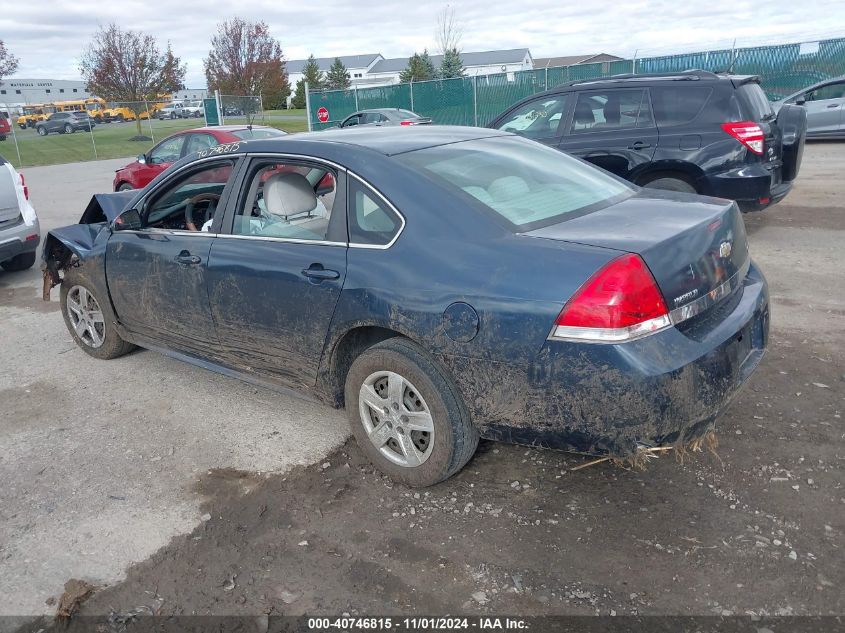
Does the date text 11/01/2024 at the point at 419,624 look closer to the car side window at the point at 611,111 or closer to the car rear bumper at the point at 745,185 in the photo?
the car rear bumper at the point at 745,185

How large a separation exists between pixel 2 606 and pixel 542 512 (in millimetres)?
2260

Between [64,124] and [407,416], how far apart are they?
148 ft

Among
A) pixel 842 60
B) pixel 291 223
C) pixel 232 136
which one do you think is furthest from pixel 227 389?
pixel 842 60

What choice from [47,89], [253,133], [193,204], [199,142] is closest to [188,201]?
[193,204]

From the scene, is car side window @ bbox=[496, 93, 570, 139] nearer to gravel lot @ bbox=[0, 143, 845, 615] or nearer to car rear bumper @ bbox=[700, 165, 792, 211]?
car rear bumper @ bbox=[700, 165, 792, 211]

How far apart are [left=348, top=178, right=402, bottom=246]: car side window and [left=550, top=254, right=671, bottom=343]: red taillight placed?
97cm

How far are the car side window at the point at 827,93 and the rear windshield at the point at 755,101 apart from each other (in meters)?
10.8

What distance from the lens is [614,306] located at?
2.75 metres

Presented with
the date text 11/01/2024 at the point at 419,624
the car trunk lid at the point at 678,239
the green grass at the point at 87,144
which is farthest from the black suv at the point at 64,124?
the date text 11/01/2024 at the point at 419,624

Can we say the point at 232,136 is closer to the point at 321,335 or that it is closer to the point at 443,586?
the point at 321,335

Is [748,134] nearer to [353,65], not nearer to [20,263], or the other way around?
[20,263]

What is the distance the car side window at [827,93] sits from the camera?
16.7 meters

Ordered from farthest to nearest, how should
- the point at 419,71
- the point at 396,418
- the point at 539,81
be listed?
the point at 419,71
the point at 539,81
the point at 396,418

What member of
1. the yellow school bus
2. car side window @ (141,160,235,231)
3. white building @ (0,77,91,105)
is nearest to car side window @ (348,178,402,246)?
car side window @ (141,160,235,231)
